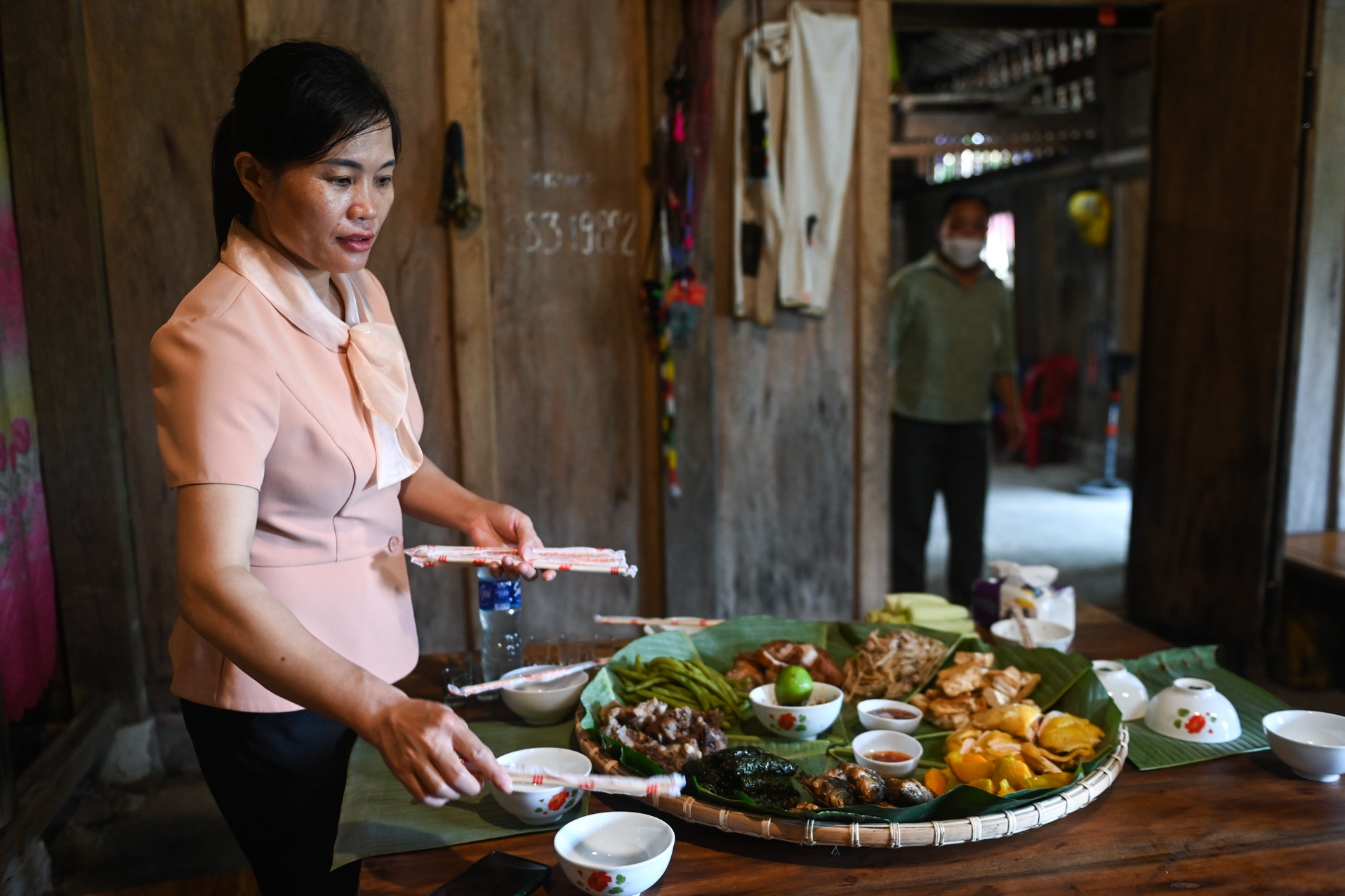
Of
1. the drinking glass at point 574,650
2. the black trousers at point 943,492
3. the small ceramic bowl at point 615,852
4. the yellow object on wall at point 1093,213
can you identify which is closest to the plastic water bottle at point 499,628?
the drinking glass at point 574,650

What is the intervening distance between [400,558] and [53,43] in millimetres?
2399

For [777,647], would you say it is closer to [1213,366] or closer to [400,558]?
[400,558]

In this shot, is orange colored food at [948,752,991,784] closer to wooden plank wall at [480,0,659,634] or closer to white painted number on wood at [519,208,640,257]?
wooden plank wall at [480,0,659,634]

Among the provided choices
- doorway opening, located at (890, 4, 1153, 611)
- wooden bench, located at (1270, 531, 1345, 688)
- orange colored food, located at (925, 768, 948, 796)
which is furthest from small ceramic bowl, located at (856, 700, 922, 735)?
doorway opening, located at (890, 4, 1153, 611)

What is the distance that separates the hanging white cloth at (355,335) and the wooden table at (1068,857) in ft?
2.04

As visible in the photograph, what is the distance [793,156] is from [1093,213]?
20.7ft

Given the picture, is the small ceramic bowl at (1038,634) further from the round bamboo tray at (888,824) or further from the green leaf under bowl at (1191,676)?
the round bamboo tray at (888,824)

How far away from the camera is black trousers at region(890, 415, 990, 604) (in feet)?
14.6

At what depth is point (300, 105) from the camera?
4.51 feet

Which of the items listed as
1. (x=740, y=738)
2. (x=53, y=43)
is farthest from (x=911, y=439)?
(x=53, y=43)

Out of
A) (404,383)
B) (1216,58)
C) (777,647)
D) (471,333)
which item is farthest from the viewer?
(1216,58)

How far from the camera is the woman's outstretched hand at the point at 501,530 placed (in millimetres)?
1794

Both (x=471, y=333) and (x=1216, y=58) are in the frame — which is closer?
(x=471, y=333)

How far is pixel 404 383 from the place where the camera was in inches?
63.1
